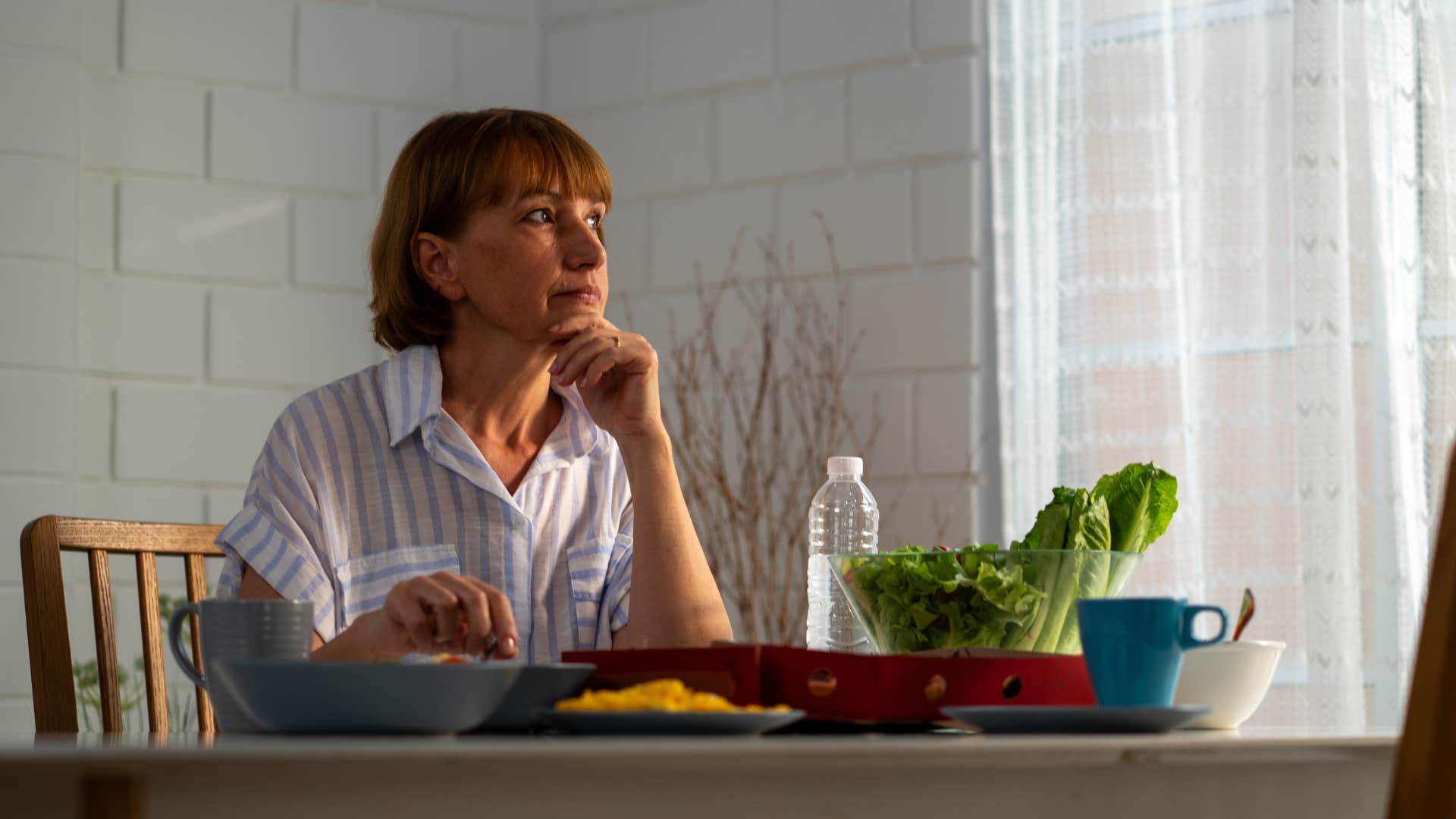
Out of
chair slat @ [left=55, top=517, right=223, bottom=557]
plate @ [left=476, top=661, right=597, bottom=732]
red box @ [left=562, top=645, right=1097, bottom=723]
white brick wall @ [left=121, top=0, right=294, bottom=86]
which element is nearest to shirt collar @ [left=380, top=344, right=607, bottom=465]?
chair slat @ [left=55, top=517, right=223, bottom=557]

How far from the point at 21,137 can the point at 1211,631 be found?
198cm

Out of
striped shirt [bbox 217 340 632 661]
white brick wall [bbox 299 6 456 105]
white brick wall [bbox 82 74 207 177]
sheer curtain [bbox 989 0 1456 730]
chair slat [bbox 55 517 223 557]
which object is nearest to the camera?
chair slat [bbox 55 517 223 557]

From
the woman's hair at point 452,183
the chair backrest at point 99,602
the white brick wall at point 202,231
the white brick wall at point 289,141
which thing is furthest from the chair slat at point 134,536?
the white brick wall at point 289,141

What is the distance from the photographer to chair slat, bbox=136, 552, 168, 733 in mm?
1646

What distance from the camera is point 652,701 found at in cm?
88

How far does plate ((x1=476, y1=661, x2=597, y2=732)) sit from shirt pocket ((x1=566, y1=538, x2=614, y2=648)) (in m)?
0.87

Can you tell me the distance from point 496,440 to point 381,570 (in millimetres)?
221

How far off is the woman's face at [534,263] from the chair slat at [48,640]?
54 centimetres

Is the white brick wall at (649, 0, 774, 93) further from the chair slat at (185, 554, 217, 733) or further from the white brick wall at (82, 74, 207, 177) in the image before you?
the chair slat at (185, 554, 217, 733)

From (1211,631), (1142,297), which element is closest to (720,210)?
(1142,297)

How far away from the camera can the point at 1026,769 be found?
2.63ft

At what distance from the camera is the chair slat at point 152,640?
165 cm

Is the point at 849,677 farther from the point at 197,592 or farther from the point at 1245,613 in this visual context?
the point at 197,592

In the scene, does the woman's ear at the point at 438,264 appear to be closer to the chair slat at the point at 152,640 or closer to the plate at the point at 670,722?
the chair slat at the point at 152,640
